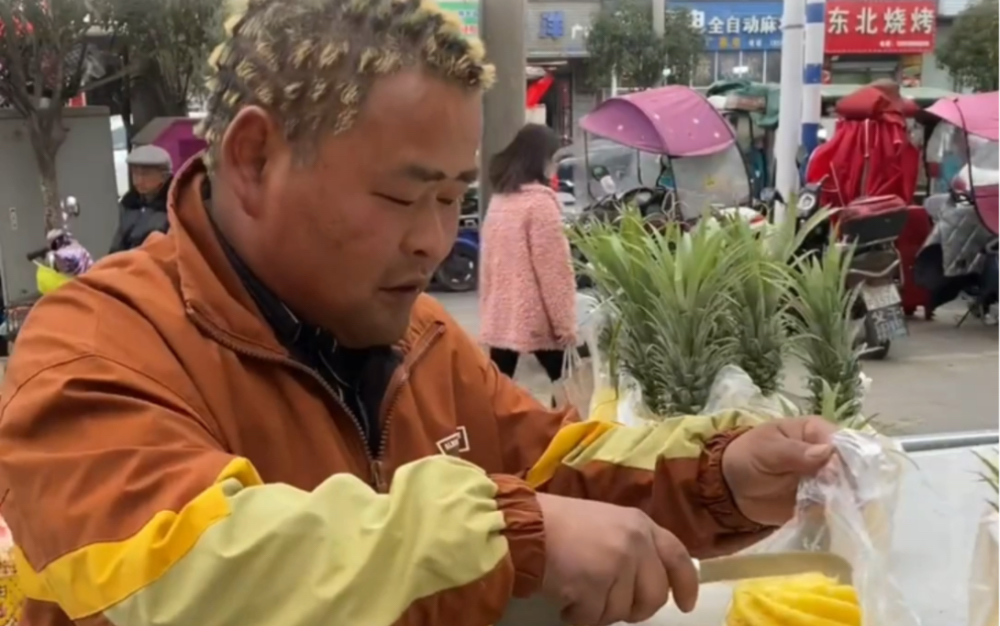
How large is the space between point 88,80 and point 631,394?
763 cm

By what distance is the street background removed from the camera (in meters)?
5.57

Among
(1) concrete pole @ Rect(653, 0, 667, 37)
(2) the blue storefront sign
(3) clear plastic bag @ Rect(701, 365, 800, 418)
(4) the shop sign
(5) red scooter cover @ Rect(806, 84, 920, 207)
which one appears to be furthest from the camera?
(2) the blue storefront sign

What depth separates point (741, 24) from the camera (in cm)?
1236

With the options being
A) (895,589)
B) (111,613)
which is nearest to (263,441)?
(111,613)

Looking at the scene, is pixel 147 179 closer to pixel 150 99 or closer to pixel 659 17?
pixel 150 99

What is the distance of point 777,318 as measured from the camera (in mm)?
2549

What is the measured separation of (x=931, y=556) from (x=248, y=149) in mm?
1086

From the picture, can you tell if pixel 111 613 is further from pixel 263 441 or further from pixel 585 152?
pixel 585 152

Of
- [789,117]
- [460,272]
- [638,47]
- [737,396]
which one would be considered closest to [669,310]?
[737,396]

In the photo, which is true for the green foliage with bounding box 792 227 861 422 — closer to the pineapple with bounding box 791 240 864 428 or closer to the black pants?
the pineapple with bounding box 791 240 864 428

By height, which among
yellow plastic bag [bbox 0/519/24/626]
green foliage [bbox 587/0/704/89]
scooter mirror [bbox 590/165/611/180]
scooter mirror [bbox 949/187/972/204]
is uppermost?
green foliage [bbox 587/0/704/89]

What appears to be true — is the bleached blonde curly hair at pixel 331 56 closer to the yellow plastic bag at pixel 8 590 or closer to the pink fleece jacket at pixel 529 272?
the yellow plastic bag at pixel 8 590

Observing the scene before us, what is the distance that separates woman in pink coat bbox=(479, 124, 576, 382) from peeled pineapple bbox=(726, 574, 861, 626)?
325cm

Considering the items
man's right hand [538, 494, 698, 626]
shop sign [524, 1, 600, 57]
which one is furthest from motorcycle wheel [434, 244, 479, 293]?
man's right hand [538, 494, 698, 626]
